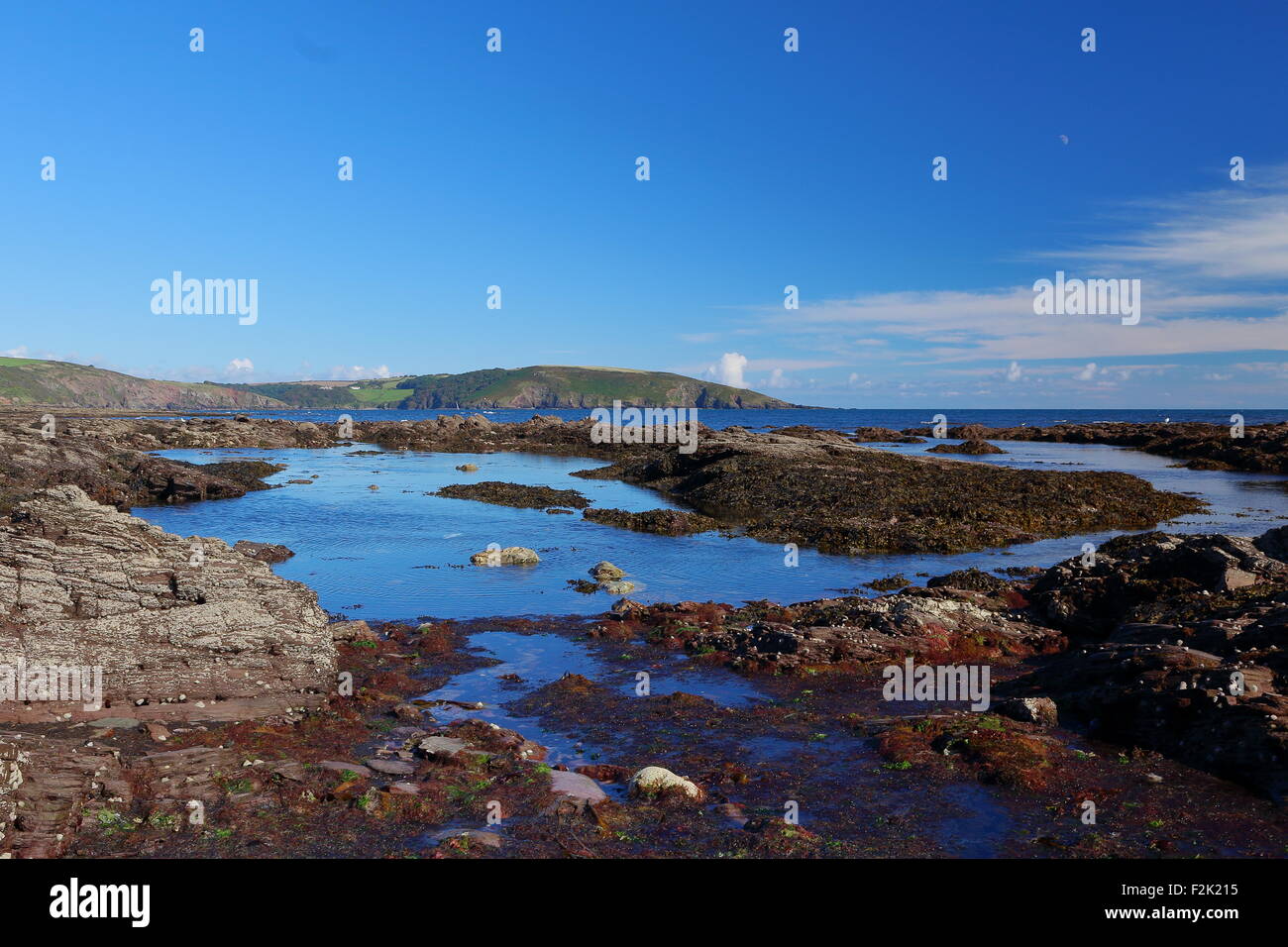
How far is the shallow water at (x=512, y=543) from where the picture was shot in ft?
92.9

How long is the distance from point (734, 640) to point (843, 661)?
3.13 m

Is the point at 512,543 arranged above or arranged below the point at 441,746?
above

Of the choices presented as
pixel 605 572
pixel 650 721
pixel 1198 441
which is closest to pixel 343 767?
pixel 650 721

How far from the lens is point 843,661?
20.8 m

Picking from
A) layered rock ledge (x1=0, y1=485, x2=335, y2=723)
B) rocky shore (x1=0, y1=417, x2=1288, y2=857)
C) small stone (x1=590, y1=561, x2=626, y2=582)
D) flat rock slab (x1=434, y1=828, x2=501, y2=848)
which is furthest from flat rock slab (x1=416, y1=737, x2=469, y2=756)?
small stone (x1=590, y1=561, x2=626, y2=582)

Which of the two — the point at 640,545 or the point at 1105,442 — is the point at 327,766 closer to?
the point at 640,545

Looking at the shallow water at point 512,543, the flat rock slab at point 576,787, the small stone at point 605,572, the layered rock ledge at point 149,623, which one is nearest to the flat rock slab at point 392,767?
the flat rock slab at point 576,787

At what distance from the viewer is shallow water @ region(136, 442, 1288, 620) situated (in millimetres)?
28328

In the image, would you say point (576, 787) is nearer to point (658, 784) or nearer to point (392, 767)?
point (658, 784)

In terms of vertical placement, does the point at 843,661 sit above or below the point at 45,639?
below

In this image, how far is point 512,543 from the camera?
124 ft

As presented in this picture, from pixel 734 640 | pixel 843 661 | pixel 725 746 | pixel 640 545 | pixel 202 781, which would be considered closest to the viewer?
pixel 202 781

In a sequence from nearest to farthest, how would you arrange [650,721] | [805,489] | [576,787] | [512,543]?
[576,787], [650,721], [512,543], [805,489]
